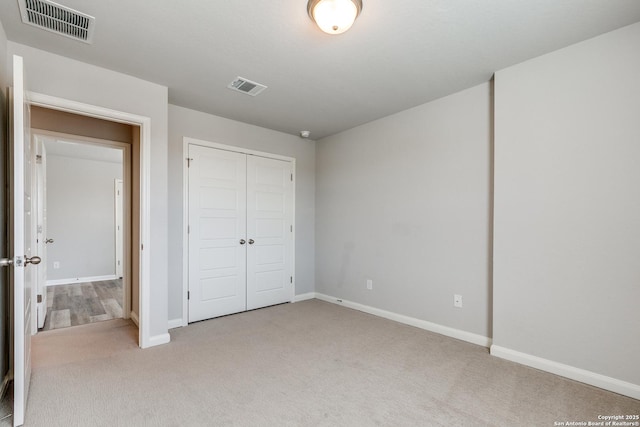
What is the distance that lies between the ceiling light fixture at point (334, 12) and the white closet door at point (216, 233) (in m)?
2.39

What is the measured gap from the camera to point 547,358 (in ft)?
7.88

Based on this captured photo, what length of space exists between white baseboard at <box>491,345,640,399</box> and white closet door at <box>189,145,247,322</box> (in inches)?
118

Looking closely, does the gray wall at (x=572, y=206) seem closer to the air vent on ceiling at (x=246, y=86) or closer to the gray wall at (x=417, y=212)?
the gray wall at (x=417, y=212)

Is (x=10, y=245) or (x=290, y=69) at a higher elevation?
(x=290, y=69)

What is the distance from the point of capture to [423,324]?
11.1 ft

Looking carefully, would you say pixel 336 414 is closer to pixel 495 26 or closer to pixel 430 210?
pixel 430 210

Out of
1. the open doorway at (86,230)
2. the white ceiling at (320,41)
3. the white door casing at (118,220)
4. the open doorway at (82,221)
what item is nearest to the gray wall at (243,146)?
the white ceiling at (320,41)

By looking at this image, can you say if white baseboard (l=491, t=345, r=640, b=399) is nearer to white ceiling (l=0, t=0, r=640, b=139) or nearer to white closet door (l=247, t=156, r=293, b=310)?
white ceiling (l=0, t=0, r=640, b=139)

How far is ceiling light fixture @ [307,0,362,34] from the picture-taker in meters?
1.78

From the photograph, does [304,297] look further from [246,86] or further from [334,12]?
[334,12]

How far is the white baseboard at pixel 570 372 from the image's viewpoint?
2057 mm

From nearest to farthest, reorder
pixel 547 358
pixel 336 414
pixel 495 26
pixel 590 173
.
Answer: pixel 336 414 → pixel 495 26 → pixel 590 173 → pixel 547 358

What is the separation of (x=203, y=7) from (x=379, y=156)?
258 centimetres

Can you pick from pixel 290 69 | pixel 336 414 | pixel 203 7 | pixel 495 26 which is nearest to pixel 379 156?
pixel 290 69
